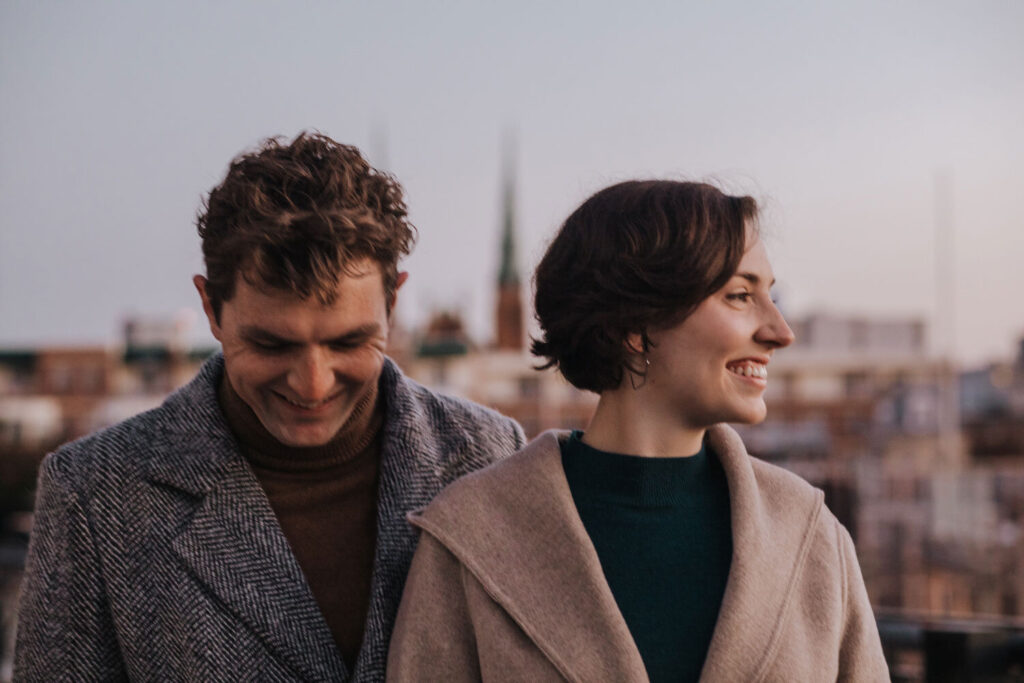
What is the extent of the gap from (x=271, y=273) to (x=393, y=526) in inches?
19.5

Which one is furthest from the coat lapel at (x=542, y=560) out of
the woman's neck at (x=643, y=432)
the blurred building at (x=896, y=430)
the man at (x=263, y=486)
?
the blurred building at (x=896, y=430)

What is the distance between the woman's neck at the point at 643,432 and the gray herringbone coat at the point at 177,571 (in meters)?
0.40

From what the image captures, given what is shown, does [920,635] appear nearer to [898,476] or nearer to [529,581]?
[529,581]

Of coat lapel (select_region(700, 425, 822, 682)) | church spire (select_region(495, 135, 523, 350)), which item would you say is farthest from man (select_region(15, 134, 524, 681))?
church spire (select_region(495, 135, 523, 350))

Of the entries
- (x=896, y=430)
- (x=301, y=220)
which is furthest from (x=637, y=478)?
(x=896, y=430)

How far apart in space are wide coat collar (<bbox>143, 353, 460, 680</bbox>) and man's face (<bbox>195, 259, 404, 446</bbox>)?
0.56ft

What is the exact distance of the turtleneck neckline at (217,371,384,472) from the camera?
211 cm

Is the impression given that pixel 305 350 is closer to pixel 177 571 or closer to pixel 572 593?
pixel 177 571

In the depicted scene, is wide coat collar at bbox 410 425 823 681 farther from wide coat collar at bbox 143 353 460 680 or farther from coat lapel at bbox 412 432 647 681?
wide coat collar at bbox 143 353 460 680

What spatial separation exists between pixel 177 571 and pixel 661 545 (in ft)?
2.79

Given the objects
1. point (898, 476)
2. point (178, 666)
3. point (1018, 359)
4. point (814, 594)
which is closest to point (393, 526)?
point (178, 666)

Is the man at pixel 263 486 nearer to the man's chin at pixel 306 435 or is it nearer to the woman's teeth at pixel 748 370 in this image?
the man's chin at pixel 306 435

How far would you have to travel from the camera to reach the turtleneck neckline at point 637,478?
1.87m

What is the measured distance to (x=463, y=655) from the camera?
1.83 m
